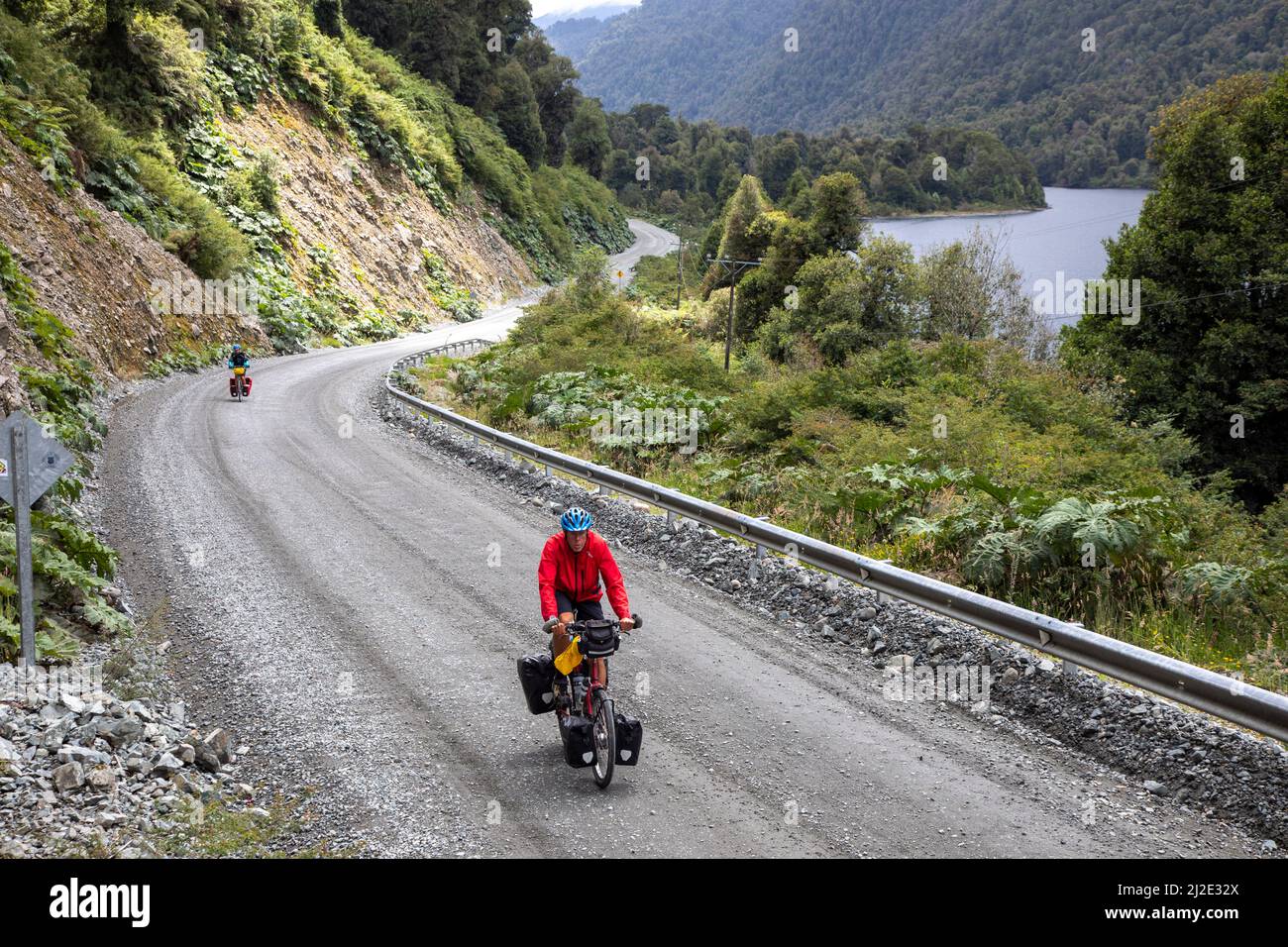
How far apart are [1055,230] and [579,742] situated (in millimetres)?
137532

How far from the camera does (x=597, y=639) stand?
618cm

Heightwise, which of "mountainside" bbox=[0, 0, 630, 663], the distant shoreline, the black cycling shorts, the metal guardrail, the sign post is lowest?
the metal guardrail

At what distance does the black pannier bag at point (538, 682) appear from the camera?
6.51m

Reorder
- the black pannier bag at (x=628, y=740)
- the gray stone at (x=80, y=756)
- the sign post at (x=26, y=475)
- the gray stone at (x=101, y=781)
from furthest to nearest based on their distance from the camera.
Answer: the sign post at (x=26, y=475) < the black pannier bag at (x=628, y=740) < the gray stone at (x=80, y=756) < the gray stone at (x=101, y=781)

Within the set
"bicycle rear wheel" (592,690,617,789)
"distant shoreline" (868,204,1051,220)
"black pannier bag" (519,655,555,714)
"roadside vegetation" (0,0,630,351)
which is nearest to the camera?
"bicycle rear wheel" (592,690,617,789)

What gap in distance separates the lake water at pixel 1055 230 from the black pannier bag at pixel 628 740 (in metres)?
72.9

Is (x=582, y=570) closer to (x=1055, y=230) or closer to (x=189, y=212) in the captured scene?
(x=189, y=212)

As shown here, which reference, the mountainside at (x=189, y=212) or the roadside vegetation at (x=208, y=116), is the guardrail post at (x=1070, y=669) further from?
the roadside vegetation at (x=208, y=116)

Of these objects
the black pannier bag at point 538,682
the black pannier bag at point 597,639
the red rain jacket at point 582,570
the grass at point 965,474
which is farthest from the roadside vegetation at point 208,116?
the black pannier bag at point 597,639

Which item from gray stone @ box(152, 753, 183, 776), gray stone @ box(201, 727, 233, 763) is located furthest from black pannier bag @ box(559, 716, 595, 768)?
gray stone @ box(152, 753, 183, 776)

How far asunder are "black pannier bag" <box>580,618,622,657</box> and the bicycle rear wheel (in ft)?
1.03

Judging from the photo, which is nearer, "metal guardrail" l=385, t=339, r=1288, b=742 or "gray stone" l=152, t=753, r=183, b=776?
"metal guardrail" l=385, t=339, r=1288, b=742

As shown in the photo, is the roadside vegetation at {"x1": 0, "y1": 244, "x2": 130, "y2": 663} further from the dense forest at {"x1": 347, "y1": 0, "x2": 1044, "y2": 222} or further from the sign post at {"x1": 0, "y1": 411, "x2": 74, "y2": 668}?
the dense forest at {"x1": 347, "y1": 0, "x2": 1044, "y2": 222}

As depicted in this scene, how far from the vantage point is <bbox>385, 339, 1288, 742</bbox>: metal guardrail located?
219 inches
